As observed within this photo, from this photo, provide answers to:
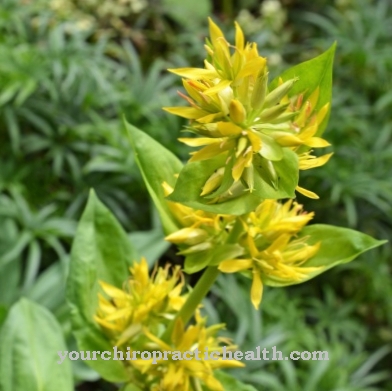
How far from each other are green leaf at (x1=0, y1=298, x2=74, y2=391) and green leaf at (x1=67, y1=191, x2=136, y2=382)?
15 cm

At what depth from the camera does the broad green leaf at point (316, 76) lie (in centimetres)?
53

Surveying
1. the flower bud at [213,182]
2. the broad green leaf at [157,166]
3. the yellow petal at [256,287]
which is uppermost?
the flower bud at [213,182]

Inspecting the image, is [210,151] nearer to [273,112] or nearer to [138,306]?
[273,112]

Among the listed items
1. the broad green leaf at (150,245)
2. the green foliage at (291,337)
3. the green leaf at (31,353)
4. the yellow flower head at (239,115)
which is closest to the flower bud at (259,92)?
the yellow flower head at (239,115)

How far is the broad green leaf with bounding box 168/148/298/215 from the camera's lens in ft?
1.57

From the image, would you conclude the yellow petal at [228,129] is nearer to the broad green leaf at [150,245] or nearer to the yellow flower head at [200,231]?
the yellow flower head at [200,231]

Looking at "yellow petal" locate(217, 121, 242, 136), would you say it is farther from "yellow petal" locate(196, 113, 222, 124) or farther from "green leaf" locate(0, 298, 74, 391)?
"green leaf" locate(0, 298, 74, 391)

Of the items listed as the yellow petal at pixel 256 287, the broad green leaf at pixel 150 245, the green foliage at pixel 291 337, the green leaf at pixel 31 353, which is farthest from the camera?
the green foliage at pixel 291 337

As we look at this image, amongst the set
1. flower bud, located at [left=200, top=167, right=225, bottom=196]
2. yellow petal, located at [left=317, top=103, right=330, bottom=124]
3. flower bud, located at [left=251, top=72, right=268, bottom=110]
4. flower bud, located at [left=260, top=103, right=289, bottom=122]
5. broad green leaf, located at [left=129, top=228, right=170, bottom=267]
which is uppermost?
flower bud, located at [left=251, top=72, right=268, bottom=110]

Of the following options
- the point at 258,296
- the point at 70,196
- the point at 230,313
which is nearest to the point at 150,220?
the point at 70,196

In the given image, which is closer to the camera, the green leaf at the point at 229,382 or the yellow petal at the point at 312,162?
the yellow petal at the point at 312,162

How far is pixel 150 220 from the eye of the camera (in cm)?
172

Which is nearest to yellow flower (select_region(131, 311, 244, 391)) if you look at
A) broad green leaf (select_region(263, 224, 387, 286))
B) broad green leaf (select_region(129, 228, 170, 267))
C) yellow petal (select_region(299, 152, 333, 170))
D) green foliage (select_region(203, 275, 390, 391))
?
broad green leaf (select_region(263, 224, 387, 286))

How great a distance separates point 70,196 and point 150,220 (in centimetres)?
24
